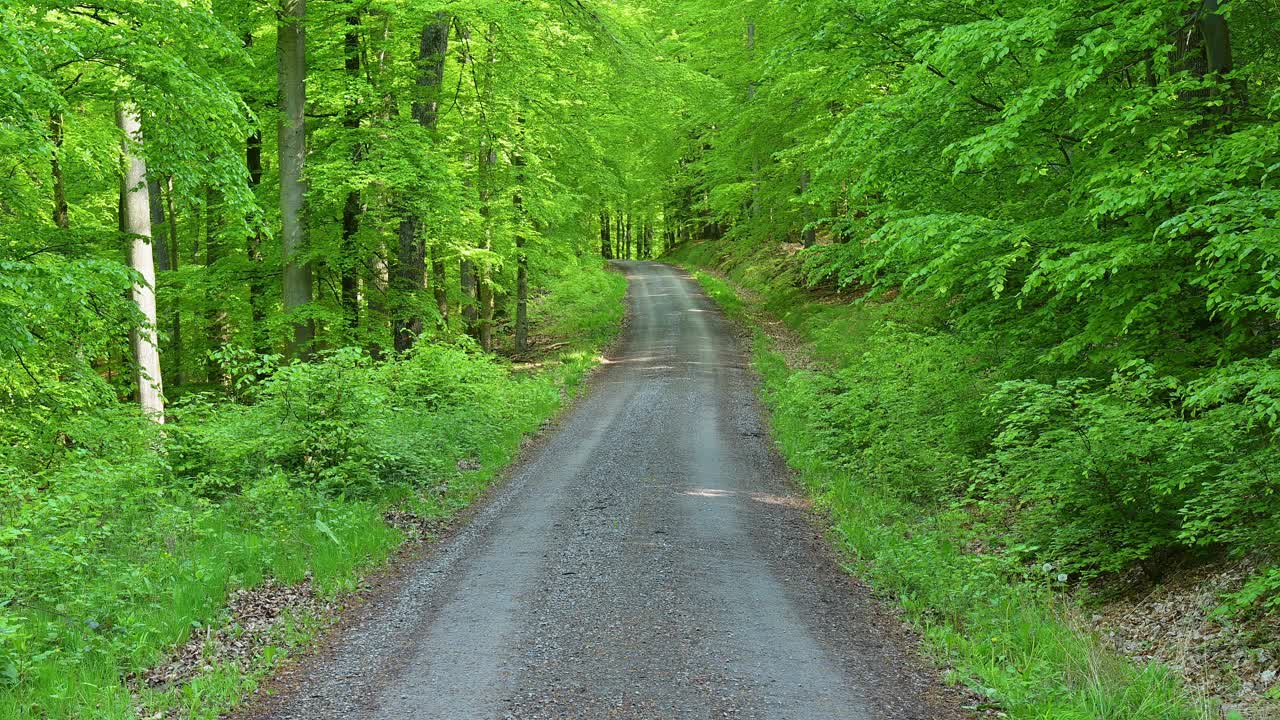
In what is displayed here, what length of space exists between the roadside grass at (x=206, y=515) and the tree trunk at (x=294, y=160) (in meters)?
2.77

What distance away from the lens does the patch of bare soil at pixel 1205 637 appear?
5.24 m

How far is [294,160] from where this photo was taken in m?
14.7

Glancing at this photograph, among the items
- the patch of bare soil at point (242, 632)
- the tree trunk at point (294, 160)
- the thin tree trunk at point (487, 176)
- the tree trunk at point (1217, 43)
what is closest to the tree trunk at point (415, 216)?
the thin tree trunk at point (487, 176)

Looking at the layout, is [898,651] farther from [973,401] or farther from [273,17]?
[273,17]

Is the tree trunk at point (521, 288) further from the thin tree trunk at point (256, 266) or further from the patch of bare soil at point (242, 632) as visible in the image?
the patch of bare soil at point (242, 632)

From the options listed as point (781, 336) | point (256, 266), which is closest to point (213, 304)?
point (256, 266)

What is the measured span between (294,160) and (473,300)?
241 inches

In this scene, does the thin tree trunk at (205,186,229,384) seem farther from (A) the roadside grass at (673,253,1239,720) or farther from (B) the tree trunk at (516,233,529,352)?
(A) the roadside grass at (673,253,1239,720)

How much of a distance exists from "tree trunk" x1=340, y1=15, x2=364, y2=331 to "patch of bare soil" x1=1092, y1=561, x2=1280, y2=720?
46.3 ft

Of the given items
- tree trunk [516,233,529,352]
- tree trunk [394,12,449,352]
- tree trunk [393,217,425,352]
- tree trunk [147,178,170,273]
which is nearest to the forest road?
tree trunk [393,217,425,352]

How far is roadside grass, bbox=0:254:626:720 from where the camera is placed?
18.2 feet

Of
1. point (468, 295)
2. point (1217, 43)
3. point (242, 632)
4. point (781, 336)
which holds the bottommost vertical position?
point (242, 632)

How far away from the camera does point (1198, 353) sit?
319 inches

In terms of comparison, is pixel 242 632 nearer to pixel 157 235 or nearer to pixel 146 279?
pixel 146 279
